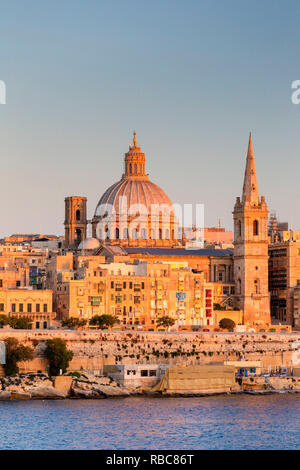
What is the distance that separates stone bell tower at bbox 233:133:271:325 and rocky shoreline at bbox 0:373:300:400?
25.0 meters

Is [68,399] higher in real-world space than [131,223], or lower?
lower

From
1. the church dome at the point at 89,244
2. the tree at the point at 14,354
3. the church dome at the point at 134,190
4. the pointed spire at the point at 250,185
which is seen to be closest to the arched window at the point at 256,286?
the pointed spire at the point at 250,185

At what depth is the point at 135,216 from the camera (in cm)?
11138

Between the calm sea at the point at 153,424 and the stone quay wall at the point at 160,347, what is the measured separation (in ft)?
32.6

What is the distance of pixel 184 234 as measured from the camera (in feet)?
407

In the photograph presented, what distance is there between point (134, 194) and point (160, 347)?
3118 cm

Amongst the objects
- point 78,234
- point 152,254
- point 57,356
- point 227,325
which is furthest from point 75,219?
point 57,356

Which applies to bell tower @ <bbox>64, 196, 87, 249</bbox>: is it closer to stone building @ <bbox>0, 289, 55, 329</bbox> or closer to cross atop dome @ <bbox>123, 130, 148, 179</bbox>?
cross atop dome @ <bbox>123, 130, 148, 179</bbox>

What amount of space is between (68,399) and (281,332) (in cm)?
2453

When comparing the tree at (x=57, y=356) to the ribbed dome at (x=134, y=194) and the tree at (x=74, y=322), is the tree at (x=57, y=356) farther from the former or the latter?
the ribbed dome at (x=134, y=194)

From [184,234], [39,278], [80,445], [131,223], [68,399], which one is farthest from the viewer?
[184,234]

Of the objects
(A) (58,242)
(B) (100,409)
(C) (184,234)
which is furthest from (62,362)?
(C) (184,234)

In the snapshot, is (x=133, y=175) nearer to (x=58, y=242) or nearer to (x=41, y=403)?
(x=58, y=242)
